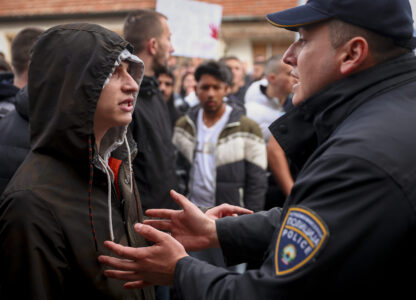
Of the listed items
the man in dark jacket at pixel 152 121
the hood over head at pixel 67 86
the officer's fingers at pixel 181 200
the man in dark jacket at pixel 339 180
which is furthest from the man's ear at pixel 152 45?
the officer's fingers at pixel 181 200

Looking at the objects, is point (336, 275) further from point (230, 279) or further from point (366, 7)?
point (366, 7)

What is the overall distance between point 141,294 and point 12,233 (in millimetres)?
634

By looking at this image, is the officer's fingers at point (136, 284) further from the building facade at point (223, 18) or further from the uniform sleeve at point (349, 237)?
the building facade at point (223, 18)

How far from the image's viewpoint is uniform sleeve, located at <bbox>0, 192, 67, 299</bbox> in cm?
141

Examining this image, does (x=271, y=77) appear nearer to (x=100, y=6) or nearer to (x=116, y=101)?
(x=116, y=101)

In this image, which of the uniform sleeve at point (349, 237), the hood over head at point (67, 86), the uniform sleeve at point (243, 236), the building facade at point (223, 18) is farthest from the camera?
the building facade at point (223, 18)

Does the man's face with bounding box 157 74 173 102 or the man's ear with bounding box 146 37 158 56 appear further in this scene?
the man's face with bounding box 157 74 173 102

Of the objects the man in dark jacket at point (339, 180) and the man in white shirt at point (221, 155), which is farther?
the man in white shirt at point (221, 155)

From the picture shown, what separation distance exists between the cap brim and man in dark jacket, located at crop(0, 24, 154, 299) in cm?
68

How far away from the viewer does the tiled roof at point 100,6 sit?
11.8m

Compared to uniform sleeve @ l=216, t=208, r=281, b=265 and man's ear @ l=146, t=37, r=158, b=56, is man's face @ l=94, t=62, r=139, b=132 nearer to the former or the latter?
uniform sleeve @ l=216, t=208, r=281, b=265

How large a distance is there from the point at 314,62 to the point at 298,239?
0.68 m

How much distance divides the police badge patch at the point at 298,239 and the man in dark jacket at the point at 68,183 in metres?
0.73

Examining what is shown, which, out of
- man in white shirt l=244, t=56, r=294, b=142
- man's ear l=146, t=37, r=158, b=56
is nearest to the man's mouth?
man's ear l=146, t=37, r=158, b=56
